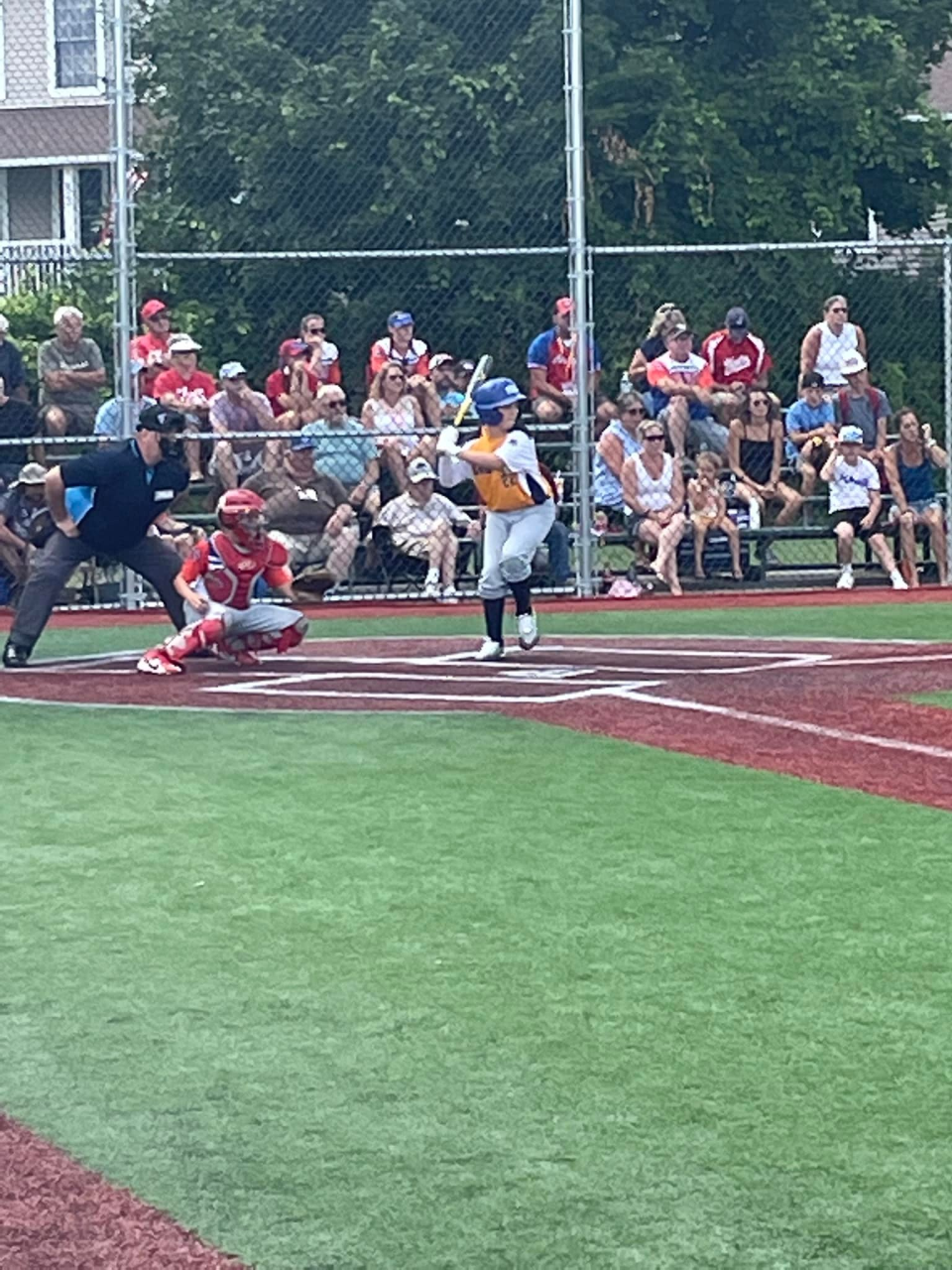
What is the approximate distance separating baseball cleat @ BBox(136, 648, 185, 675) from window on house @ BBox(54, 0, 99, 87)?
Result: 1075cm

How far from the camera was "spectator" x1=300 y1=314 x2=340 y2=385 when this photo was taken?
17.3 metres

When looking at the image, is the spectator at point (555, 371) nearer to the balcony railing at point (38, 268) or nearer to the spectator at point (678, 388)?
the spectator at point (678, 388)

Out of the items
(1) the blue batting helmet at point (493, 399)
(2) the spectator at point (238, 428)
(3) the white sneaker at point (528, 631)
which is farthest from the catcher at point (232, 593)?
(2) the spectator at point (238, 428)

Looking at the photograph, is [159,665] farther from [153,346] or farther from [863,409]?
[863,409]

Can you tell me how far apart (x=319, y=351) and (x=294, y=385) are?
0.31m

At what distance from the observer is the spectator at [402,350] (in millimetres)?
17656

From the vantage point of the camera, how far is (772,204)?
2961cm

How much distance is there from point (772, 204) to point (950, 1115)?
25.8 metres

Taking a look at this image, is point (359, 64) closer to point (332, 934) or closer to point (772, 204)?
point (772, 204)

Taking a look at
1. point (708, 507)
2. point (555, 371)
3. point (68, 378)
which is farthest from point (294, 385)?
point (708, 507)

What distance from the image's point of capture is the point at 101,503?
13.2 m

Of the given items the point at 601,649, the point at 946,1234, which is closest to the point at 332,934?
the point at 946,1234

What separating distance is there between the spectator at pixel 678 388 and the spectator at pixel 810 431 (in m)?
0.65

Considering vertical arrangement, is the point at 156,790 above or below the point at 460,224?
below
